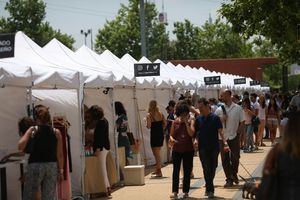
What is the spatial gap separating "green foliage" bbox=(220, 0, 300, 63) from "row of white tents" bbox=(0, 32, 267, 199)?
9.37ft

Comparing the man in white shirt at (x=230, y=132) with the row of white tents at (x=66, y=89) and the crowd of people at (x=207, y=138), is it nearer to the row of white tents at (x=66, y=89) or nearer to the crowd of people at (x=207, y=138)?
the crowd of people at (x=207, y=138)

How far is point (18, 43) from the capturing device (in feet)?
41.6

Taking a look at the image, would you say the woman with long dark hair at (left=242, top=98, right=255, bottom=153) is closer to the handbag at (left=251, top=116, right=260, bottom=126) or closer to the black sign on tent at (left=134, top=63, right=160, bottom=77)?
the handbag at (left=251, top=116, right=260, bottom=126)

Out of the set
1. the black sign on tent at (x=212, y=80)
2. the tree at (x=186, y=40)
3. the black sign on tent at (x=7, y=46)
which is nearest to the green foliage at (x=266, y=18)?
the black sign on tent at (x=7, y=46)

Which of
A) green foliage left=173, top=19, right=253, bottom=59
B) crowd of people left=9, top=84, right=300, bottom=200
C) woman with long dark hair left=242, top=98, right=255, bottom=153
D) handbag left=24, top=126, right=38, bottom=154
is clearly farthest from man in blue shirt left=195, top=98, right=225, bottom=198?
green foliage left=173, top=19, right=253, bottom=59

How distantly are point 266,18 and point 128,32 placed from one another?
4646cm

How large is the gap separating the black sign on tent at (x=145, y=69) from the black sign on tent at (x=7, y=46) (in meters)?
7.12

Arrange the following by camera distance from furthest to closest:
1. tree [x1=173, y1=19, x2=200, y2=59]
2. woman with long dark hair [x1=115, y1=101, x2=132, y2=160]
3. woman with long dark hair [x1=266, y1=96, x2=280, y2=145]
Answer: tree [x1=173, y1=19, x2=200, y2=59] < woman with long dark hair [x1=266, y1=96, x2=280, y2=145] < woman with long dark hair [x1=115, y1=101, x2=132, y2=160]

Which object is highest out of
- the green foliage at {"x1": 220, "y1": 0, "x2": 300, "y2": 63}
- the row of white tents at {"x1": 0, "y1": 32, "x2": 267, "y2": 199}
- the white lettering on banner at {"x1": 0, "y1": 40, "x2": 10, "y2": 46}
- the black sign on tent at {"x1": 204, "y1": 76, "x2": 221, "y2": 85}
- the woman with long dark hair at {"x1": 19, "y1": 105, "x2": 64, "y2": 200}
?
the green foliage at {"x1": 220, "y1": 0, "x2": 300, "y2": 63}

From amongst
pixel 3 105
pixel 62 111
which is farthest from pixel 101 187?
pixel 3 105

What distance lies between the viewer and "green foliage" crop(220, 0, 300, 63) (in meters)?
15.4

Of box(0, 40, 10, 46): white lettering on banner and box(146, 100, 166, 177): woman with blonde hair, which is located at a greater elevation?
box(0, 40, 10, 46): white lettering on banner

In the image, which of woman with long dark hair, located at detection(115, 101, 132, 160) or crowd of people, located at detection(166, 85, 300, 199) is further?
woman with long dark hair, located at detection(115, 101, 132, 160)

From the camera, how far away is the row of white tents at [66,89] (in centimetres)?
1022
